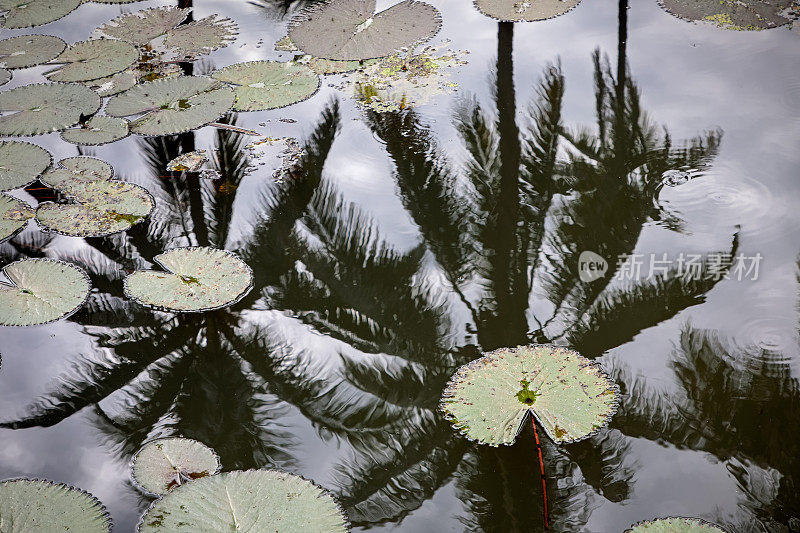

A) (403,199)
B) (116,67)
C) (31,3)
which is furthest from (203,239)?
(31,3)

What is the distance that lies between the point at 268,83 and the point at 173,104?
52 centimetres

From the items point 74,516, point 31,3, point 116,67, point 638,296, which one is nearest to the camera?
point 74,516

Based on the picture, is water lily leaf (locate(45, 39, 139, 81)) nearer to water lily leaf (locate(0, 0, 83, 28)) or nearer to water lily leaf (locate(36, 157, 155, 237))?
water lily leaf (locate(0, 0, 83, 28))

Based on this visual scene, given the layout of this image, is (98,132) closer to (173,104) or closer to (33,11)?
(173,104)

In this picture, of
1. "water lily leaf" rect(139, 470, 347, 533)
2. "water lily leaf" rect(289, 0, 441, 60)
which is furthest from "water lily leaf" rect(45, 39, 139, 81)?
"water lily leaf" rect(139, 470, 347, 533)

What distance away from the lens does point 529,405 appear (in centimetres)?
223

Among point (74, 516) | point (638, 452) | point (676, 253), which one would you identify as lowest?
point (74, 516)

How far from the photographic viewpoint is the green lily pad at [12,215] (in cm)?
311

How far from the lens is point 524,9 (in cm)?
429

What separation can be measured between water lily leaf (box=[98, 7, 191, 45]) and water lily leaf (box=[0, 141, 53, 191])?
3.63ft

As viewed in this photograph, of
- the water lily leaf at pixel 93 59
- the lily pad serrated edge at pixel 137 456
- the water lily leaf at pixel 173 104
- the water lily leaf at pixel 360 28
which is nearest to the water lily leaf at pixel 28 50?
the water lily leaf at pixel 93 59

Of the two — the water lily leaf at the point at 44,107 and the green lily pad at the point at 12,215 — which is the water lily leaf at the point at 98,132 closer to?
the water lily leaf at the point at 44,107

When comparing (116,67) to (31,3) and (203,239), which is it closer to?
(31,3)

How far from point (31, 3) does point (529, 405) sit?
429 centimetres
